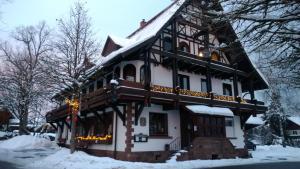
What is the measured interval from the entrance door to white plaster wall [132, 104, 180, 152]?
1.55 m

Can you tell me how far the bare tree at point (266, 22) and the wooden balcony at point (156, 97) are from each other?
40.2 feet

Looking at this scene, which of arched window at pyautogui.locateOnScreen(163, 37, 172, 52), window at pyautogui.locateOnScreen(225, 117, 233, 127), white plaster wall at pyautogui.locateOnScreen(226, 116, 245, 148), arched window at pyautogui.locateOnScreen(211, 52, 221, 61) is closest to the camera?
arched window at pyautogui.locateOnScreen(163, 37, 172, 52)

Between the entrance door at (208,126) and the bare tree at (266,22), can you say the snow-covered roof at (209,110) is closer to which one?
the entrance door at (208,126)

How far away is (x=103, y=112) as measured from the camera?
76.2 feet

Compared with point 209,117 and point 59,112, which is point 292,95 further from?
point 59,112

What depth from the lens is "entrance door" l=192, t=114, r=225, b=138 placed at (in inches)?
871

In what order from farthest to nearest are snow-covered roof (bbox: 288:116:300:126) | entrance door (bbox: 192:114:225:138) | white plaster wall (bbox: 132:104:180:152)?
snow-covered roof (bbox: 288:116:300:126) < entrance door (bbox: 192:114:225:138) < white plaster wall (bbox: 132:104:180:152)

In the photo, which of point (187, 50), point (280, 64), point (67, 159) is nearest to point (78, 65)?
point (67, 159)

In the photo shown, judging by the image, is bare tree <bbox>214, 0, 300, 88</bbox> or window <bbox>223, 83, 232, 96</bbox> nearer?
bare tree <bbox>214, 0, 300, 88</bbox>

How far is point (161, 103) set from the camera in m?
21.4

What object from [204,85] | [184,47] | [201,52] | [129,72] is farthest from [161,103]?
[201,52]

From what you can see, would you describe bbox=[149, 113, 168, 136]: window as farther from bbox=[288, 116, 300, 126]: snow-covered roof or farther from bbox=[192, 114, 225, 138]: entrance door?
bbox=[288, 116, 300, 126]: snow-covered roof

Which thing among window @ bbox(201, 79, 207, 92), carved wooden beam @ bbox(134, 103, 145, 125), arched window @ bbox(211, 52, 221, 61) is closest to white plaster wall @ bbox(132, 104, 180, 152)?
carved wooden beam @ bbox(134, 103, 145, 125)

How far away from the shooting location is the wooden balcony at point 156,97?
18406 millimetres
